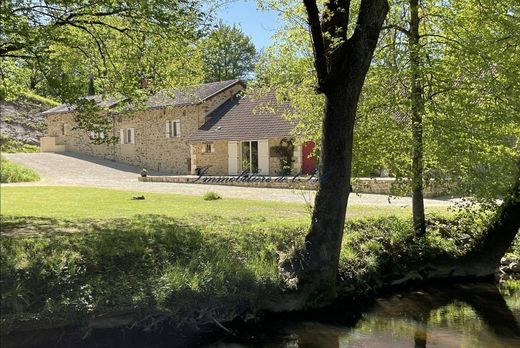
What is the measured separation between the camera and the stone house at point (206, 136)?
99.0 feet

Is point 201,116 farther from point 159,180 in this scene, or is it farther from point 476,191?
point 476,191

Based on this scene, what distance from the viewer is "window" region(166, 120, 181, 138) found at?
35719 millimetres

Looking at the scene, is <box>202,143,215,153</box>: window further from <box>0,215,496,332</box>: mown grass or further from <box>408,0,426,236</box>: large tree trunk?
<box>408,0,426,236</box>: large tree trunk

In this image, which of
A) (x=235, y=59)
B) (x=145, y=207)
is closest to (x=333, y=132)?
(x=145, y=207)

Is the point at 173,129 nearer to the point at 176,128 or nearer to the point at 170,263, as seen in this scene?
the point at 176,128

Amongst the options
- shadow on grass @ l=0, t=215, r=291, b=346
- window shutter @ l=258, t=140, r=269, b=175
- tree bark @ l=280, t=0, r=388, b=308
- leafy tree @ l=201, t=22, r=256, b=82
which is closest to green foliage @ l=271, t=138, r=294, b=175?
window shutter @ l=258, t=140, r=269, b=175

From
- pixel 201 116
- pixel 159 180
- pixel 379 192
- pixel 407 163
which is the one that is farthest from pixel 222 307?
pixel 201 116

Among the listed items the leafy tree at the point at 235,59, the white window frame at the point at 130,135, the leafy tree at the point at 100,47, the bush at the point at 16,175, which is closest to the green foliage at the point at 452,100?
the leafy tree at the point at 100,47

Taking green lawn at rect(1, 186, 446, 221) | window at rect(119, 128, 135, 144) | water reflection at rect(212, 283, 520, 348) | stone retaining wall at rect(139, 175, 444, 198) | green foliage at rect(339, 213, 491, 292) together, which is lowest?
water reflection at rect(212, 283, 520, 348)

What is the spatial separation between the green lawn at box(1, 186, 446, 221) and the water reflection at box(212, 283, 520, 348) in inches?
128

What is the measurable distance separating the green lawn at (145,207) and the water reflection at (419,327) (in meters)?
3.26

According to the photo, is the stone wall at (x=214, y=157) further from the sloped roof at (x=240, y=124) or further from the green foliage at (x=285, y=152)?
the green foliage at (x=285, y=152)

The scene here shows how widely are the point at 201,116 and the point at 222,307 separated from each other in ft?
92.4

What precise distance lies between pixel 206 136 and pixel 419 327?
84.3 ft
